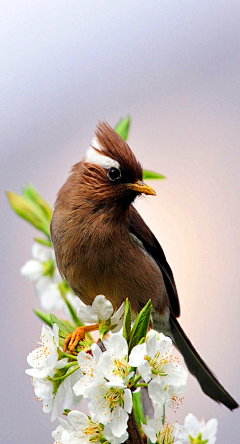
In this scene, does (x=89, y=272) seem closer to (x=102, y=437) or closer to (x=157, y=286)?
(x=157, y=286)

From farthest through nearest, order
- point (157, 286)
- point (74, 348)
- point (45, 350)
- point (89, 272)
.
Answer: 1. point (157, 286)
2. point (89, 272)
3. point (74, 348)
4. point (45, 350)

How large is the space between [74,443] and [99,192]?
1.43 metres

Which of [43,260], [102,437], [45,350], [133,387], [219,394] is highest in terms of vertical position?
[43,260]

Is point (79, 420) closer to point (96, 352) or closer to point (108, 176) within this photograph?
point (96, 352)

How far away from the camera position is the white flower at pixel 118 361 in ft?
5.12

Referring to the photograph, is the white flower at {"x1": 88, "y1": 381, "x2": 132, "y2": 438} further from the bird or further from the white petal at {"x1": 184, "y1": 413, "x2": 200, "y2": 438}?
the bird

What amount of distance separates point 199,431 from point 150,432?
28 cm

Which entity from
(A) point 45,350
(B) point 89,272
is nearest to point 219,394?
(B) point 89,272

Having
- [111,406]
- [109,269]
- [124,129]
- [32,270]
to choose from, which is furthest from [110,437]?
[124,129]

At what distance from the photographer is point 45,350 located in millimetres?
1813

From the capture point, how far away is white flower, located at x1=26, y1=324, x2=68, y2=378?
69.2 inches

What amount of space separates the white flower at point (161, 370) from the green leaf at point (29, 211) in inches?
53.6

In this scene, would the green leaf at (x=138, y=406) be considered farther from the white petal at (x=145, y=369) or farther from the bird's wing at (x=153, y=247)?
the bird's wing at (x=153, y=247)

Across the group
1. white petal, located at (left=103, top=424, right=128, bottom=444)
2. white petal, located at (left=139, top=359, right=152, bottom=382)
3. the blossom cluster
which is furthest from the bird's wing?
white petal, located at (left=103, top=424, right=128, bottom=444)
